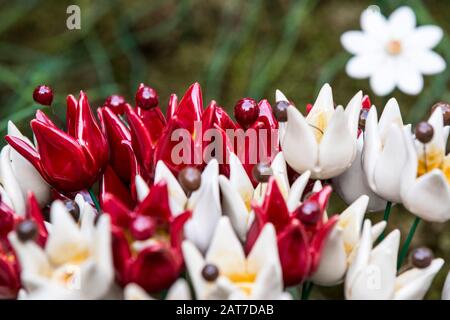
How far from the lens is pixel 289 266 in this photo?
1.20ft

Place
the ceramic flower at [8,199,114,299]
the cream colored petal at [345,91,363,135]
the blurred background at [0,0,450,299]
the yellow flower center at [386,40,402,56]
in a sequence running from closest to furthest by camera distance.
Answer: the ceramic flower at [8,199,114,299], the cream colored petal at [345,91,363,135], the yellow flower center at [386,40,402,56], the blurred background at [0,0,450,299]

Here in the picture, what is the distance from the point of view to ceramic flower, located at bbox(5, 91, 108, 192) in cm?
42

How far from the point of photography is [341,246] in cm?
38

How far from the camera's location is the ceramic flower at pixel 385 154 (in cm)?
40

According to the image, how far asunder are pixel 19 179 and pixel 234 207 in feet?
0.43

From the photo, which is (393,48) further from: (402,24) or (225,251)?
(225,251)

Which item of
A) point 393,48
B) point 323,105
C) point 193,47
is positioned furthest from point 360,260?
→ point 193,47

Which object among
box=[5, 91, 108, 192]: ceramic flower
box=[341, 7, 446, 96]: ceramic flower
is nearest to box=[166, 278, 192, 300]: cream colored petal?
box=[5, 91, 108, 192]: ceramic flower

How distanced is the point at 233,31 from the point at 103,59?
209mm

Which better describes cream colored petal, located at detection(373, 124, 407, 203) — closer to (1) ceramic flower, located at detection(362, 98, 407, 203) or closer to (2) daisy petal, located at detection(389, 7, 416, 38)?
(1) ceramic flower, located at detection(362, 98, 407, 203)

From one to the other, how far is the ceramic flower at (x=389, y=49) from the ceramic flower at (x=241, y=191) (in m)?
0.50

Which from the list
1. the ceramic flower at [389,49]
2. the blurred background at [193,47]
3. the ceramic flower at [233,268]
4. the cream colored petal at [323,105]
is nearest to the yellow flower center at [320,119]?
the cream colored petal at [323,105]

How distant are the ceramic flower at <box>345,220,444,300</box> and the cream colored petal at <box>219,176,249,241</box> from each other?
6 cm
